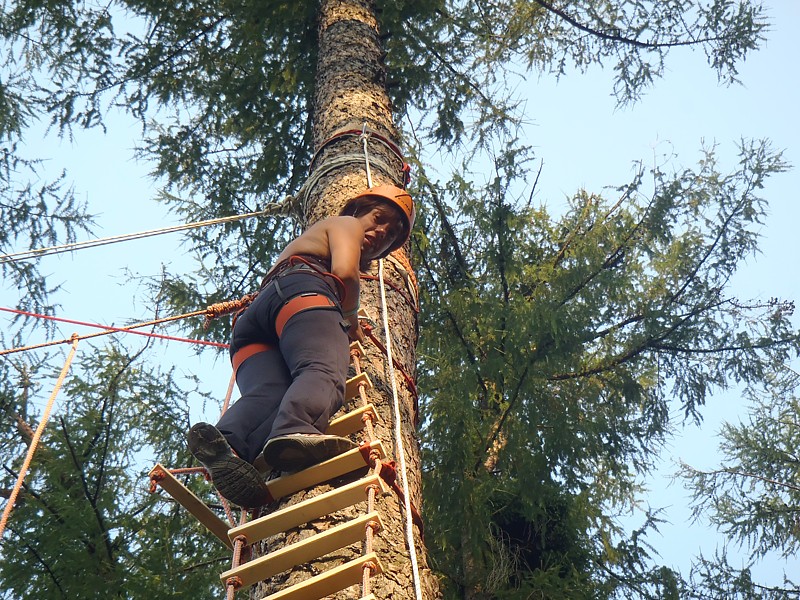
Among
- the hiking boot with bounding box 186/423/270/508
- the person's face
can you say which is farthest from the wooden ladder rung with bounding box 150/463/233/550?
the person's face

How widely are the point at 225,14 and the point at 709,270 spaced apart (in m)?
4.54

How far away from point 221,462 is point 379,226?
156 centimetres

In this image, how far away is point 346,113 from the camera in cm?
525

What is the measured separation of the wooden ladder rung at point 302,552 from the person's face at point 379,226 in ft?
5.34

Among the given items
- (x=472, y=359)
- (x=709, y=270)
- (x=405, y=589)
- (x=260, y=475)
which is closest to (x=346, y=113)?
(x=472, y=359)

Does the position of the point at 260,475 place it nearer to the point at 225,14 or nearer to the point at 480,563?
the point at 480,563

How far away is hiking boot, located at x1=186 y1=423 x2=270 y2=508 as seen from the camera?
2775mm

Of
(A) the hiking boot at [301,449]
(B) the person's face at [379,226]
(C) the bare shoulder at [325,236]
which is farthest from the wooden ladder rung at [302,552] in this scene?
(B) the person's face at [379,226]

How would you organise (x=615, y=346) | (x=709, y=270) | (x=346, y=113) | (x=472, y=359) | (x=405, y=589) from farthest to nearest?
(x=709, y=270), (x=615, y=346), (x=472, y=359), (x=346, y=113), (x=405, y=589)

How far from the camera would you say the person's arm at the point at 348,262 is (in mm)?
3521

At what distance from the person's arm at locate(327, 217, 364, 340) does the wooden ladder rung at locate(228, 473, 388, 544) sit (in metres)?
0.95

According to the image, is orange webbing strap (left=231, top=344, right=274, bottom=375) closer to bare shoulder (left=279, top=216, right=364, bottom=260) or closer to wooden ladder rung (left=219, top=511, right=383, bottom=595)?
bare shoulder (left=279, top=216, right=364, bottom=260)

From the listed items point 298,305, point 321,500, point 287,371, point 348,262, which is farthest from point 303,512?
point 348,262

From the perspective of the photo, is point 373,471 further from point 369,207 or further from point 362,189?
Result: point 362,189
